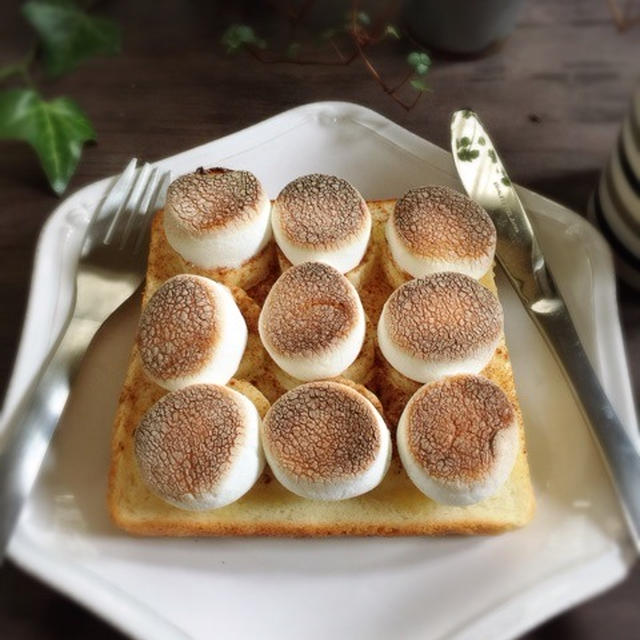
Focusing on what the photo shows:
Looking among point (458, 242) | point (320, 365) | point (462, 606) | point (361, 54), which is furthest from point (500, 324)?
point (361, 54)

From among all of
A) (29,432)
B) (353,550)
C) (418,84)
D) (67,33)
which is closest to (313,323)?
(353,550)

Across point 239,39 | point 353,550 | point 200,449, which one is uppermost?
point 239,39

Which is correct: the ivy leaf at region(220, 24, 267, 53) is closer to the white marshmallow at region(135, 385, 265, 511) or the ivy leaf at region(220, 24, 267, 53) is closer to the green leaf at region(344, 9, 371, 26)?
the green leaf at region(344, 9, 371, 26)

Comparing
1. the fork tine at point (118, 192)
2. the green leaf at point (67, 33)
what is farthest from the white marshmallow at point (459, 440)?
the green leaf at point (67, 33)

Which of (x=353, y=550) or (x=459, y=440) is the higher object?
(x=459, y=440)

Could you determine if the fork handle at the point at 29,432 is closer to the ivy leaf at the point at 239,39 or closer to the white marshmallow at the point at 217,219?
the white marshmallow at the point at 217,219

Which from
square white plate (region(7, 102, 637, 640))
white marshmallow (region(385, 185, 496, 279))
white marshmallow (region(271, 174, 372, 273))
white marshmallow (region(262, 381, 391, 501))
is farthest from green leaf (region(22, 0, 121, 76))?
white marshmallow (region(262, 381, 391, 501))

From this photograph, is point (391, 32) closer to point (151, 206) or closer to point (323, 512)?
point (151, 206)
